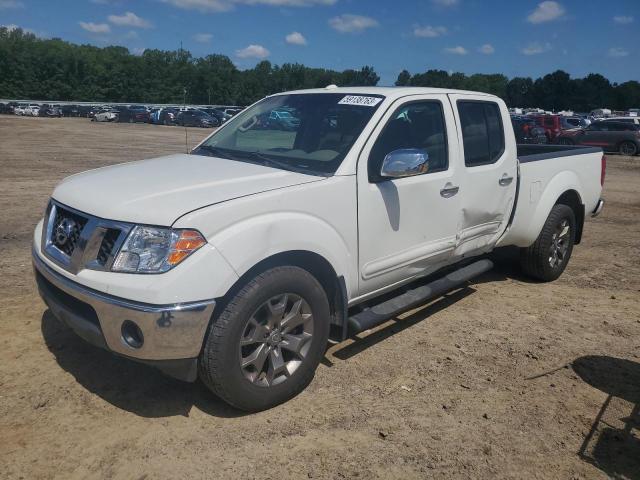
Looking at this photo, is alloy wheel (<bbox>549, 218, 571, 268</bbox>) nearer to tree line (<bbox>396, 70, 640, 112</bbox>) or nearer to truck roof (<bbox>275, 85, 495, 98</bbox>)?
truck roof (<bbox>275, 85, 495, 98</bbox>)

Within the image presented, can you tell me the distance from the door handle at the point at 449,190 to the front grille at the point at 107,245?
7.97 ft

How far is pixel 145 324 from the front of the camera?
2.76m

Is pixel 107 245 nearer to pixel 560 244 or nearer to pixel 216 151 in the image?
pixel 216 151

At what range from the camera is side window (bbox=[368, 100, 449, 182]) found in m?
3.83

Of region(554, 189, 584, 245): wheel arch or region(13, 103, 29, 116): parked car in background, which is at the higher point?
region(13, 103, 29, 116): parked car in background

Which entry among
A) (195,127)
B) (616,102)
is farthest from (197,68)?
(616,102)

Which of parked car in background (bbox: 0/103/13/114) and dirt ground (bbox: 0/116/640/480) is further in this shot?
parked car in background (bbox: 0/103/13/114)

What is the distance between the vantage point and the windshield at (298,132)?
378 cm

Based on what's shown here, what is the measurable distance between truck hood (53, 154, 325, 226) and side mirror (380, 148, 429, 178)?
18.3 inches

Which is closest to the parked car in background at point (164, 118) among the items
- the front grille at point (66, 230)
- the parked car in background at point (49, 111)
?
the parked car in background at point (49, 111)

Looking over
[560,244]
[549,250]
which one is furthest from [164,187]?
[560,244]

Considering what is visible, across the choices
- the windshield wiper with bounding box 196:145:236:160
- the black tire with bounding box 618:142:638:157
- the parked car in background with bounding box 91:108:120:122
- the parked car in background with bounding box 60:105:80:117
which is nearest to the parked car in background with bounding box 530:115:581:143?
the black tire with bounding box 618:142:638:157

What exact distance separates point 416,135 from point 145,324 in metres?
2.48

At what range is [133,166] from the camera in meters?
3.89
